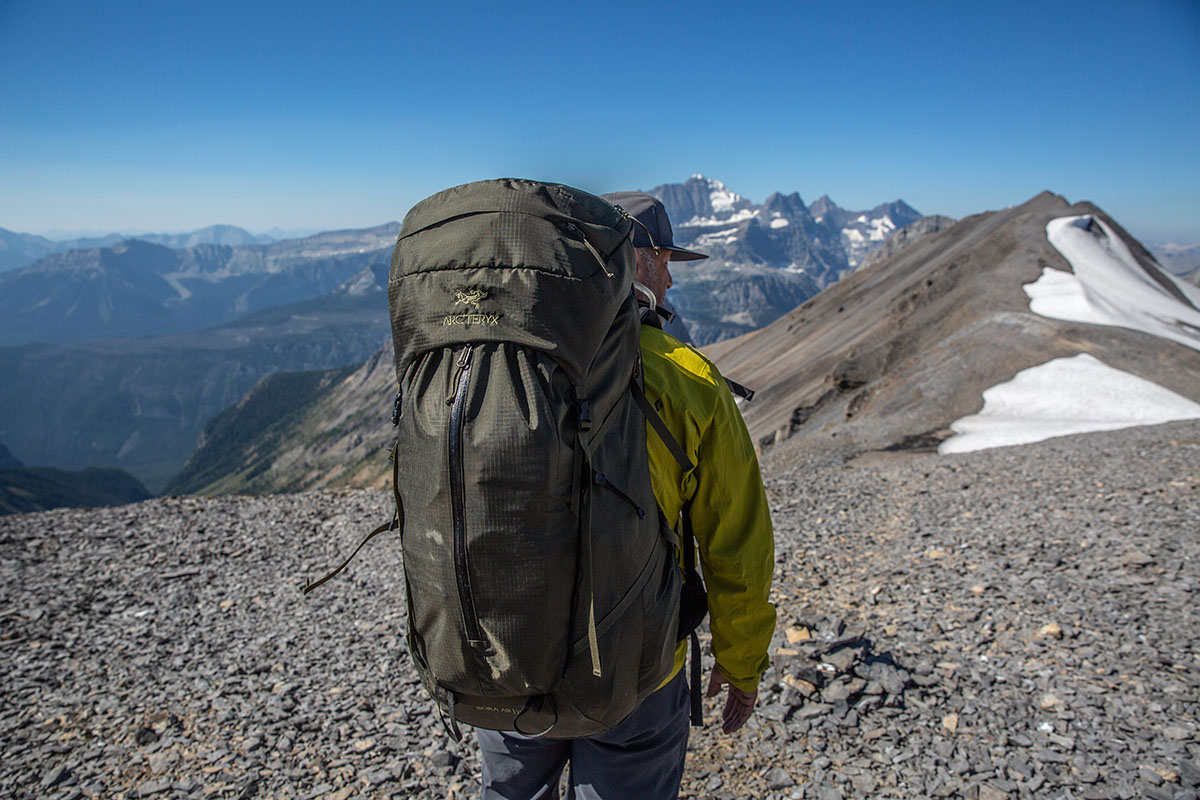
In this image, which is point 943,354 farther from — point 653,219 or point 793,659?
point 653,219

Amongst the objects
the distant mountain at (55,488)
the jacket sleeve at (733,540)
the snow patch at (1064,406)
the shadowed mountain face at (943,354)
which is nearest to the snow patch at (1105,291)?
the shadowed mountain face at (943,354)

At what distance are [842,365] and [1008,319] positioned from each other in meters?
8.72

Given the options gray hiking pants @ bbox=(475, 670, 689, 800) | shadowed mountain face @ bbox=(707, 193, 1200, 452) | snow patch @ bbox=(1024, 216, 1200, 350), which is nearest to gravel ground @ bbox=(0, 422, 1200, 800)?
gray hiking pants @ bbox=(475, 670, 689, 800)

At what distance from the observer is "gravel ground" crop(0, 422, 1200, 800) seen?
5.42 meters

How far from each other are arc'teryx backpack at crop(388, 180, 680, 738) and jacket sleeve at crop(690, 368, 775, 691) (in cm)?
48

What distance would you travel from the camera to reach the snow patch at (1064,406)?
17.0 metres

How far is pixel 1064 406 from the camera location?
19031 mm

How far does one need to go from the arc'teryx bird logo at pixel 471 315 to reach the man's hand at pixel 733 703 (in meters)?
2.31

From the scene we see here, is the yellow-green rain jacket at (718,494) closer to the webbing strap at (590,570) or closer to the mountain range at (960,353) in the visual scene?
the webbing strap at (590,570)

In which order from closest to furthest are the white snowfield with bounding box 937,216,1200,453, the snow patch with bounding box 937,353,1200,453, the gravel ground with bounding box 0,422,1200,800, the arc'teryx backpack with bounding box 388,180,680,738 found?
the arc'teryx backpack with bounding box 388,180,680,738 → the gravel ground with bounding box 0,422,1200,800 → the snow patch with bounding box 937,353,1200,453 → the white snowfield with bounding box 937,216,1200,453

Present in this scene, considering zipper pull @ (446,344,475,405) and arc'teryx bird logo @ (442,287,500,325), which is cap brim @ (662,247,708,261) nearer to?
arc'teryx bird logo @ (442,287,500,325)

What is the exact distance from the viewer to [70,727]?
6328 mm

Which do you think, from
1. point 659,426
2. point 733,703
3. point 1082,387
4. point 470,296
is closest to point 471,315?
point 470,296

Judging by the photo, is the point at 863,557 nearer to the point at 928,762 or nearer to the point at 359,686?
the point at 928,762
